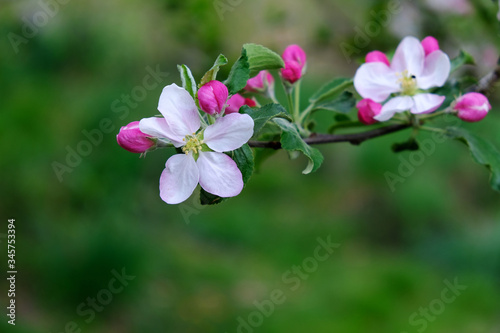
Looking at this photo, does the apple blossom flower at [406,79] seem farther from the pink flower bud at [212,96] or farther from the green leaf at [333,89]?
the pink flower bud at [212,96]

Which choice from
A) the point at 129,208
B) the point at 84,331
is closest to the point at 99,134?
the point at 129,208

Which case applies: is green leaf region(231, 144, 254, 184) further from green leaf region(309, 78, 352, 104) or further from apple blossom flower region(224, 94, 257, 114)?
green leaf region(309, 78, 352, 104)

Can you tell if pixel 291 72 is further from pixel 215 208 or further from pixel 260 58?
pixel 215 208

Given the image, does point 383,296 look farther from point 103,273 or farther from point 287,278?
point 103,273

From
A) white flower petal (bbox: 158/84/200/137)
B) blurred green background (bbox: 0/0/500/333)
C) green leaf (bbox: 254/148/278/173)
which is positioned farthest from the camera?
blurred green background (bbox: 0/0/500/333)

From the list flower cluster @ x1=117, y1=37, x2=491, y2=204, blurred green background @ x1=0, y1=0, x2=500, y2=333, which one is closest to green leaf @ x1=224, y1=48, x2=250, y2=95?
flower cluster @ x1=117, y1=37, x2=491, y2=204

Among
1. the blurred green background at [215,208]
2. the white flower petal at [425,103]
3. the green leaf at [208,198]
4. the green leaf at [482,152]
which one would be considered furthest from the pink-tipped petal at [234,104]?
the blurred green background at [215,208]

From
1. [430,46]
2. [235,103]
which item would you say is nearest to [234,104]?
[235,103]
